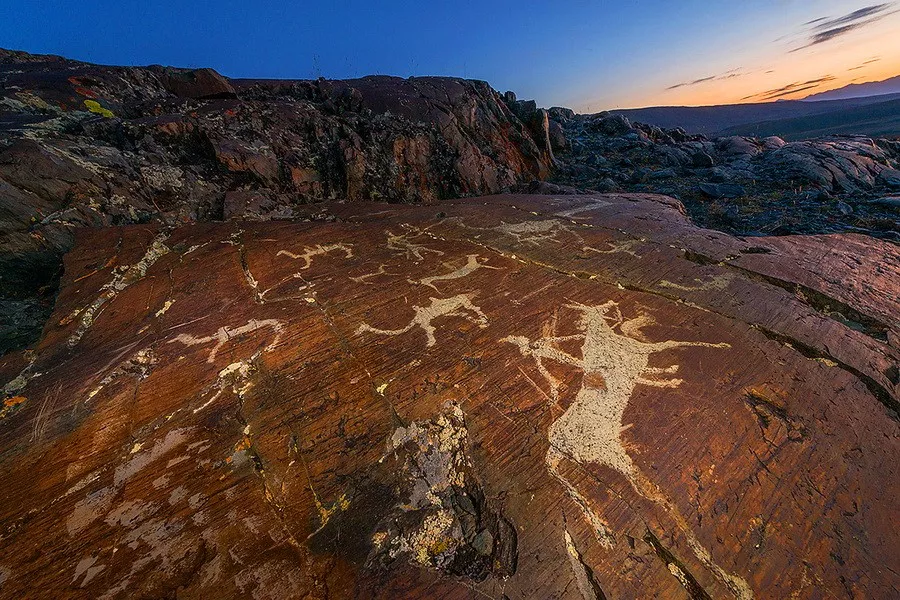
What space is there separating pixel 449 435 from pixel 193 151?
591 centimetres

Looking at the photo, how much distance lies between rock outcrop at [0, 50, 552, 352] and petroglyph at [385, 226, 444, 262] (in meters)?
2.02

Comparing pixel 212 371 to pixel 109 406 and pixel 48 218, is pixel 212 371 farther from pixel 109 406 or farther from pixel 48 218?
pixel 48 218

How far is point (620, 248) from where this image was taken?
4.16 m

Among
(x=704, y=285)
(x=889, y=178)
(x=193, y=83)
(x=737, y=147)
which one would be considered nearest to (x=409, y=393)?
(x=704, y=285)

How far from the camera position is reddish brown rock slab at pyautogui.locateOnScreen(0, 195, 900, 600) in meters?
1.55

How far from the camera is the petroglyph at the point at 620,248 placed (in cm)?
408

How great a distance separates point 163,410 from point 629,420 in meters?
2.84

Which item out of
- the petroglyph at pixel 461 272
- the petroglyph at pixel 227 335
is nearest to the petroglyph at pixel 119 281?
the petroglyph at pixel 227 335

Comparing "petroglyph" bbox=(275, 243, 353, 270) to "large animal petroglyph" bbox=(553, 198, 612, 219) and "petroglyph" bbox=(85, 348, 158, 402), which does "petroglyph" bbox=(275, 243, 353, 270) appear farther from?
"large animal petroglyph" bbox=(553, 198, 612, 219)

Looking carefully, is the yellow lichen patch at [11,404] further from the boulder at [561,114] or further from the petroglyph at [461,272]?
the boulder at [561,114]

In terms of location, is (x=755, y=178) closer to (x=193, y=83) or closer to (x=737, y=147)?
(x=737, y=147)

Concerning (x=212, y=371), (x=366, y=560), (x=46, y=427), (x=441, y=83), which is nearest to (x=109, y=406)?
(x=46, y=427)

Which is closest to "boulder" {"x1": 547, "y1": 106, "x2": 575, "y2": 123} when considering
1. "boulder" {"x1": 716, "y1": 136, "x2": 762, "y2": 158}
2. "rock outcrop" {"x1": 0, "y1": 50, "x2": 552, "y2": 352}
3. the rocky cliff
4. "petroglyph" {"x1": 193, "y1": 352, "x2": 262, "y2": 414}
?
"boulder" {"x1": 716, "y1": 136, "x2": 762, "y2": 158}

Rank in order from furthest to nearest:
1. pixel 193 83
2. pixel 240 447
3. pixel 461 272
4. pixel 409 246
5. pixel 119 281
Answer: pixel 193 83
pixel 409 246
pixel 461 272
pixel 119 281
pixel 240 447
